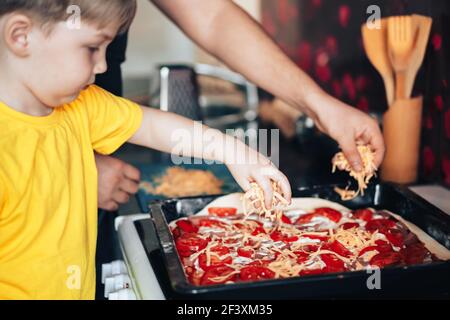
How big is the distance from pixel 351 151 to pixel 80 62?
0.74 meters

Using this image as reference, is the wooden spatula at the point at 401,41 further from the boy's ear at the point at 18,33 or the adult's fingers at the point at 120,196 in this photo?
the boy's ear at the point at 18,33

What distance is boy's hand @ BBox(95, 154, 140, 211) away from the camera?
5.47ft

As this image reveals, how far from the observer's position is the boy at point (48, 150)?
115cm

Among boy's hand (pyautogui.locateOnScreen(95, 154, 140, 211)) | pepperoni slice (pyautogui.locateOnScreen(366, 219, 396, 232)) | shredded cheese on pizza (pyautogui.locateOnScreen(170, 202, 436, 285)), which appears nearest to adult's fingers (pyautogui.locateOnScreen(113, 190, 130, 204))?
boy's hand (pyautogui.locateOnScreen(95, 154, 140, 211))

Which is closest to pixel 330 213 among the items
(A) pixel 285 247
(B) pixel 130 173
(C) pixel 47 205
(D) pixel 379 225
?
(D) pixel 379 225

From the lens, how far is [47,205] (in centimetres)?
121

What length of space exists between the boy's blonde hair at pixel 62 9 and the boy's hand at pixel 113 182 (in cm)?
59

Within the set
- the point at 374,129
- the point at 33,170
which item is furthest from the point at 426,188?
the point at 33,170

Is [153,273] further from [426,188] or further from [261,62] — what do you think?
[426,188]

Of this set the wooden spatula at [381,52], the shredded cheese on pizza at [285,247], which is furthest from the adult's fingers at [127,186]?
the wooden spatula at [381,52]

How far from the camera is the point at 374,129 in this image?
1.56 meters

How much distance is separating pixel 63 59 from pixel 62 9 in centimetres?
9
